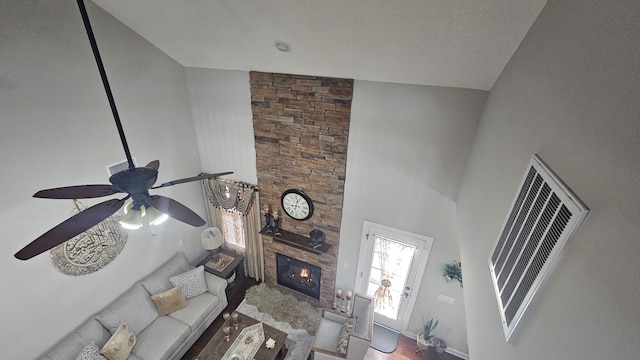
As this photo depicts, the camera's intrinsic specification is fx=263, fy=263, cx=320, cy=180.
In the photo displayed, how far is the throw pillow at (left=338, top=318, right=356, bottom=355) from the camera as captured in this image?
3.62 meters

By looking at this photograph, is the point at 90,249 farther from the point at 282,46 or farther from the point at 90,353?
the point at 282,46

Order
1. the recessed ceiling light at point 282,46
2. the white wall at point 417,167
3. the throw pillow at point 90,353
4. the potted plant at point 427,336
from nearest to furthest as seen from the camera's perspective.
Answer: the recessed ceiling light at point 282,46
the white wall at point 417,167
the throw pillow at point 90,353
the potted plant at point 427,336

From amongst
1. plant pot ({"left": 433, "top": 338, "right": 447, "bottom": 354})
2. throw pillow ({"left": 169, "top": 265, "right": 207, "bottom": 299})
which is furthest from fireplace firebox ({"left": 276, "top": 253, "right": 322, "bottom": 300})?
plant pot ({"left": 433, "top": 338, "right": 447, "bottom": 354})

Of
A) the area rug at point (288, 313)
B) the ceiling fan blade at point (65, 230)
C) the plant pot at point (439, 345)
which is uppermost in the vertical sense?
the ceiling fan blade at point (65, 230)

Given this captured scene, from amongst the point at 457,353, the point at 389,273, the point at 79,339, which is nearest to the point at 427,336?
the point at 457,353

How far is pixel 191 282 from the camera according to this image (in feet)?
14.4

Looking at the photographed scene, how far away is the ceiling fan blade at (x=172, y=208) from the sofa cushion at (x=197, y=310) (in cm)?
306

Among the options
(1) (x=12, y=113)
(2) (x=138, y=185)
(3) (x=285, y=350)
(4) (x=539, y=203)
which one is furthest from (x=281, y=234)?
(4) (x=539, y=203)

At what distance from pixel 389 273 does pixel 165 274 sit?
3659 mm

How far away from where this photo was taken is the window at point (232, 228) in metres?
5.02

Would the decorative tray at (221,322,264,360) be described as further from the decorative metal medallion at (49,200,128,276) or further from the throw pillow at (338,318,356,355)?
the decorative metal medallion at (49,200,128,276)

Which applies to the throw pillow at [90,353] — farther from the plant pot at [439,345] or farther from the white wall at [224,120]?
the plant pot at [439,345]

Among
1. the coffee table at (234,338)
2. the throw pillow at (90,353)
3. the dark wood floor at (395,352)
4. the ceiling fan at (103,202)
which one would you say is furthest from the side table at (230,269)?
the ceiling fan at (103,202)

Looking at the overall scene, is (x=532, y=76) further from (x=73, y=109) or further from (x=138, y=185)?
(x=73, y=109)
